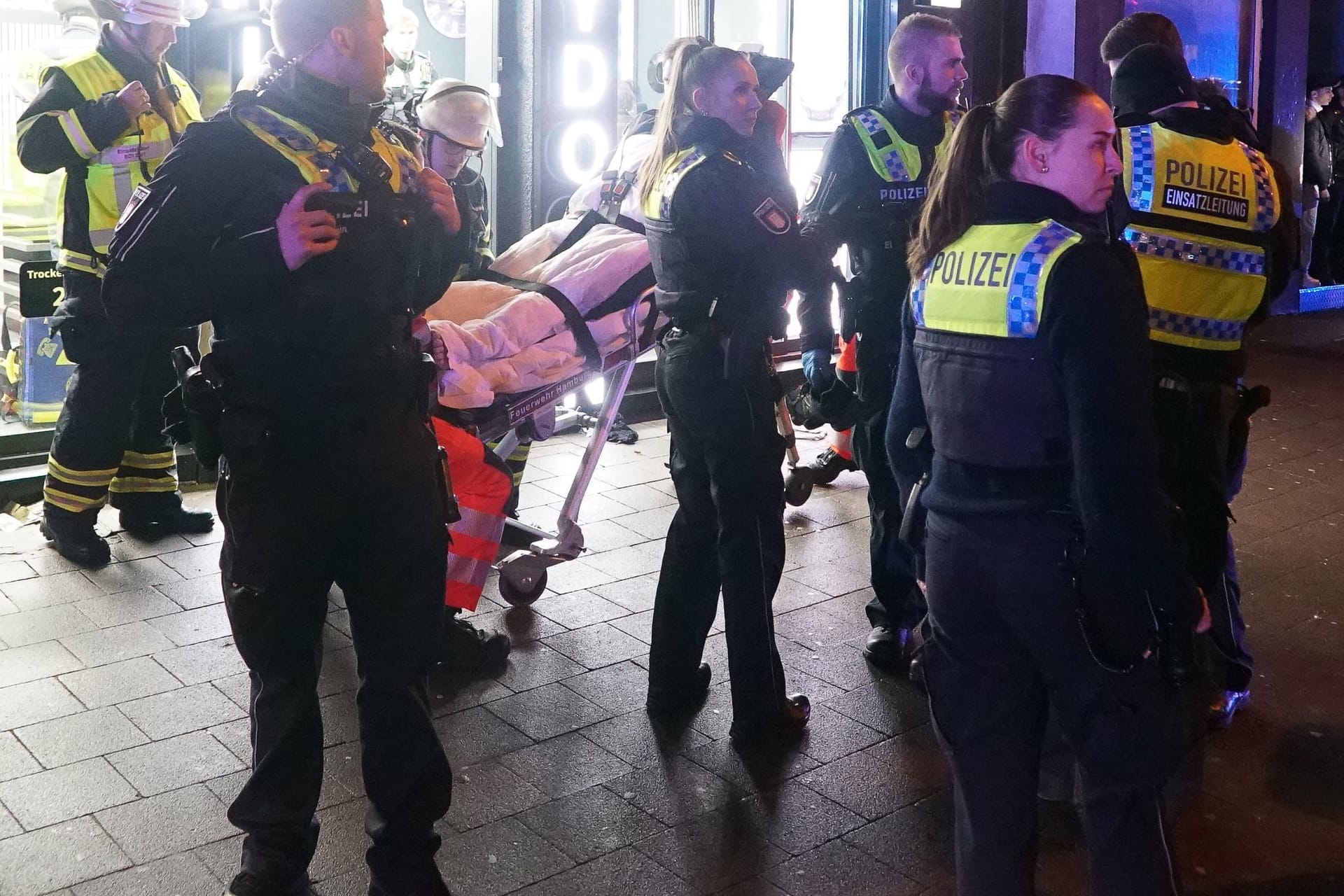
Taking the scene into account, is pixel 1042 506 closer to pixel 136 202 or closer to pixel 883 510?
pixel 136 202

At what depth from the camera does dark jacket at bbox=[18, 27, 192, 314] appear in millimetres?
5254

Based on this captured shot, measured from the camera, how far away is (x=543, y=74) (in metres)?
7.88

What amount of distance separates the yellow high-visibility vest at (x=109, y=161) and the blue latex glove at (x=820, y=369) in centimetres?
271

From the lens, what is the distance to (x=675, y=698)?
412 centimetres

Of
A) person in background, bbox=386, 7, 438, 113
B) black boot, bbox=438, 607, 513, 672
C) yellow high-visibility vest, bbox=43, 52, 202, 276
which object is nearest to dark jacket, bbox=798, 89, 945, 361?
black boot, bbox=438, 607, 513, 672

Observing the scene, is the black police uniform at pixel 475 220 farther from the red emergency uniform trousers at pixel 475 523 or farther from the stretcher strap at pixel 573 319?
the red emergency uniform trousers at pixel 475 523

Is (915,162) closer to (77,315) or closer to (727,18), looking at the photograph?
(77,315)

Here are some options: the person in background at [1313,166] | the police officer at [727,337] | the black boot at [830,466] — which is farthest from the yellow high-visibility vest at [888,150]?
the person in background at [1313,166]

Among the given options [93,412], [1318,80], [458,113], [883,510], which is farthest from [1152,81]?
[1318,80]

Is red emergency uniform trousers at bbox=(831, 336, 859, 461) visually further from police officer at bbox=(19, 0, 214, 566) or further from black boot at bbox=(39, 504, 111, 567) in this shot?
black boot at bbox=(39, 504, 111, 567)

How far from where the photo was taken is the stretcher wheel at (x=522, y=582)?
16.2 feet

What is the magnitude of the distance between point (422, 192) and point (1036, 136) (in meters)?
1.23

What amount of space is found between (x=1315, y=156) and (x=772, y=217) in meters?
11.1

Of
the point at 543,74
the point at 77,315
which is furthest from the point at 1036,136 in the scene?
the point at 543,74
